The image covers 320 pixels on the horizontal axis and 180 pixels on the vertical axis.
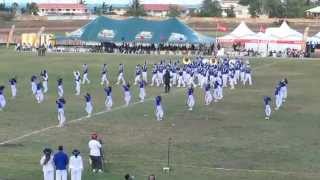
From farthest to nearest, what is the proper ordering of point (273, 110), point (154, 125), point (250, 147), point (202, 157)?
point (273, 110) → point (154, 125) → point (250, 147) → point (202, 157)

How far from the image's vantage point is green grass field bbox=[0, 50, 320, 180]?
21031 millimetres

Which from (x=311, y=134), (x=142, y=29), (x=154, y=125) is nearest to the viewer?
(x=311, y=134)

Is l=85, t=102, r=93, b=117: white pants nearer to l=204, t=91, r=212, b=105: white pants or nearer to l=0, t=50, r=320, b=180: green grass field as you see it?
l=0, t=50, r=320, b=180: green grass field

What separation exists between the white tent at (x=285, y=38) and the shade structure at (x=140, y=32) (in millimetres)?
6336

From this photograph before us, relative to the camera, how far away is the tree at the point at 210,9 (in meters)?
135

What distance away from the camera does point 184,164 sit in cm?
2172

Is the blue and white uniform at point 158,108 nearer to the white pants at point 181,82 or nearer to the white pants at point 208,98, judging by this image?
the white pants at point 208,98

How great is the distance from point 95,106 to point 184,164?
13160 millimetres

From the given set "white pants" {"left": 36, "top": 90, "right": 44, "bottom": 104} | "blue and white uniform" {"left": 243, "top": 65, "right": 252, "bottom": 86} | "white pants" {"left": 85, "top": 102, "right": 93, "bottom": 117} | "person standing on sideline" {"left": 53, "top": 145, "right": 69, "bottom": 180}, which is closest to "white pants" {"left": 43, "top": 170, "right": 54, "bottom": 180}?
"person standing on sideline" {"left": 53, "top": 145, "right": 69, "bottom": 180}

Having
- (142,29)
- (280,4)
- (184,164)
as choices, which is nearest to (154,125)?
(184,164)

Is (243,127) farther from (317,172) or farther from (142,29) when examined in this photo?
(142,29)

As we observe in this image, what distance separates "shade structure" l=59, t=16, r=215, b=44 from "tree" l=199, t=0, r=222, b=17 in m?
57.7

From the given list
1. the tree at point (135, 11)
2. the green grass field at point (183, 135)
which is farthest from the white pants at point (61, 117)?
the tree at point (135, 11)

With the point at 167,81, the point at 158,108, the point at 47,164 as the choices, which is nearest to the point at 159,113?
the point at 158,108
